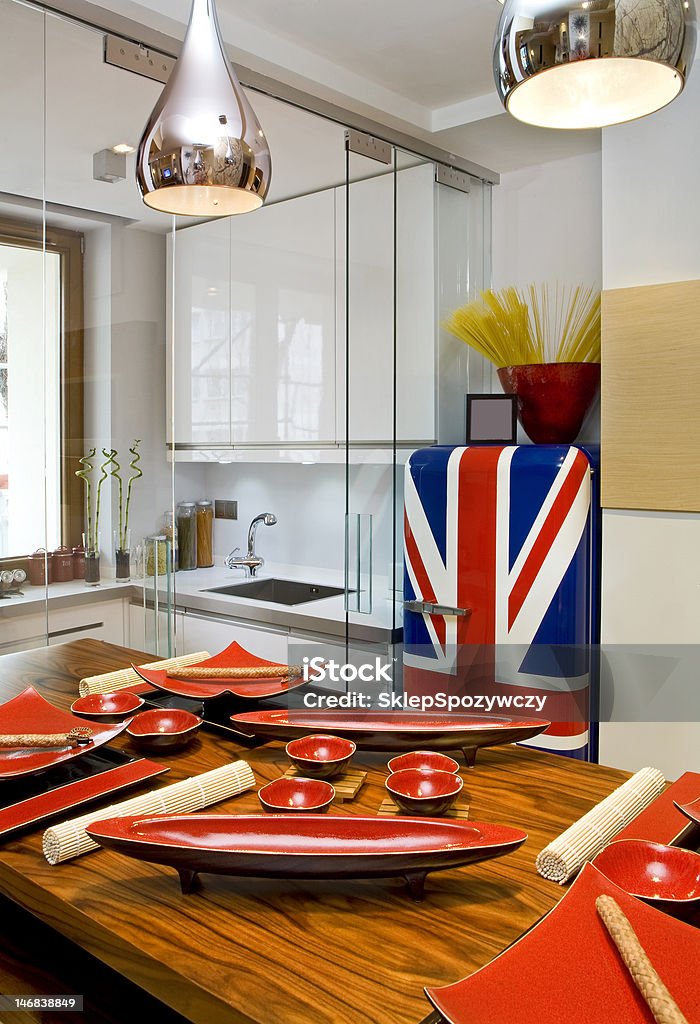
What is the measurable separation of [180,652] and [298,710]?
1040 millimetres

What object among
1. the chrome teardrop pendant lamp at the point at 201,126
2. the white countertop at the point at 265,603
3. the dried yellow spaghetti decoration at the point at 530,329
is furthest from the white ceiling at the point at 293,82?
the white countertop at the point at 265,603

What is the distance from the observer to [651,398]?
2.82 meters

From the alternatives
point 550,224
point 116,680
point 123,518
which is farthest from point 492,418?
point 116,680

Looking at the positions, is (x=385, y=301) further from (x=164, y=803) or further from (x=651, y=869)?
(x=651, y=869)

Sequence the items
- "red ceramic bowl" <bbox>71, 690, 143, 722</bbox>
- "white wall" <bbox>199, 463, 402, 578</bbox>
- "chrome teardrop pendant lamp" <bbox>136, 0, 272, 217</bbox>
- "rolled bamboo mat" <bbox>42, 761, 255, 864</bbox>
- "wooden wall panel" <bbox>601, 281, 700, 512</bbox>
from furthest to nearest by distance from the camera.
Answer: "white wall" <bbox>199, 463, 402, 578</bbox> < "wooden wall panel" <bbox>601, 281, 700, 512</bbox> < "red ceramic bowl" <bbox>71, 690, 143, 722</bbox> < "chrome teardrop pendant lamp" <bbox>136, 0, 272, 217</bbox> < "rolled bamboo mat" <bbox>42, 761, 255, 864</bbox>

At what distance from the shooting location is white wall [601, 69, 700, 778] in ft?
9.14

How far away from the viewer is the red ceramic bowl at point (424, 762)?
138 cm

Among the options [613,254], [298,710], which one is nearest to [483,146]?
[613,254]

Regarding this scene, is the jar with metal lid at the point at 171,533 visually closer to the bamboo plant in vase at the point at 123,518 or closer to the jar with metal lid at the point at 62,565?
the bamboo plant in vase at the point at 123,518

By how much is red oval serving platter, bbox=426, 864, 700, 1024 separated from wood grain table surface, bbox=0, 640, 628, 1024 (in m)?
0.06

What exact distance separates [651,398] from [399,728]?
177 centimetres

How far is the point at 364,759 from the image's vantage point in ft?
5.12

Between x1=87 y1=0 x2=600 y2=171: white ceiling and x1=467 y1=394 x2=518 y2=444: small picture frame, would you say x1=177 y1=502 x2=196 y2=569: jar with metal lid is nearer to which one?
x1=467 y1=394 x2=518 y2=444: small picture frame

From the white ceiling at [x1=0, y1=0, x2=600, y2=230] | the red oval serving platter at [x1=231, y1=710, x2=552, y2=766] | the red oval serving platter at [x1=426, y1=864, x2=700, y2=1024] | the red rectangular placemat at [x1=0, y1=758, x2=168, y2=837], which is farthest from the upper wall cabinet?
the red oval serving platter at [x1=426, y1=864, x2=700, y2=1024]
